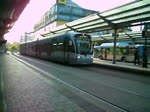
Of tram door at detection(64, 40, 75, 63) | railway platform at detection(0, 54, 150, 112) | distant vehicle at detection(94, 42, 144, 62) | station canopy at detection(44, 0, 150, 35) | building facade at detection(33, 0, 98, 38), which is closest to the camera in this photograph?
railway platform at detection(0, 54, 150, 112)

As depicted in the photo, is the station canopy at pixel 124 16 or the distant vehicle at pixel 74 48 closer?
the station canopy at pixel 124 16

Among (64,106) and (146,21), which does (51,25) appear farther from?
(64,106)

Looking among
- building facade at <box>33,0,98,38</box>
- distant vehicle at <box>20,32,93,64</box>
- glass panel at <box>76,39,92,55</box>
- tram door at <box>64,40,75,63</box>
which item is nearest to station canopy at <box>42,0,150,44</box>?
distant vehicle at <box>20,32,93,64</box>

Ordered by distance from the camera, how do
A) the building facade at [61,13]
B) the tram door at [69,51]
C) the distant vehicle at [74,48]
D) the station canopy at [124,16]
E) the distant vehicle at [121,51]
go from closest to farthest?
the station canopy at [124,16] < the distant vehicle at [74,48] < the tram door at [69,51] < the distant vehicle at [121,51] < the building facade at [61,13]

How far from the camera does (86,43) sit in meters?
17.6

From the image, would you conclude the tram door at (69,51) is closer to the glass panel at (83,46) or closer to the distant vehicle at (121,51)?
the glass panel at (83,46)

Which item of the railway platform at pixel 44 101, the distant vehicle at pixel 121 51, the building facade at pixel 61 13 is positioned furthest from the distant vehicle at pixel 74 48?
the building facade at pixel 61 13

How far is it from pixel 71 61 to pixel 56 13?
2486 inches

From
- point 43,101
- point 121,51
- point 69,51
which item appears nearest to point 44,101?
point 43,101

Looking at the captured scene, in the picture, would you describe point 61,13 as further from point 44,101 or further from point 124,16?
point 44,101

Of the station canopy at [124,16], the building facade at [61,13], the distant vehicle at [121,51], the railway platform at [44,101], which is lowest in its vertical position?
the railway platform at [44,101]

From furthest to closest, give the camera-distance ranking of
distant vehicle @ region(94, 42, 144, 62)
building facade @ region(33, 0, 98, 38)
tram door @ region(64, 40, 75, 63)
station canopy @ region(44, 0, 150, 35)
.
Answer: building facade @ region(33, 0, 98, 38)
distant vehicle @ region(94, 42, 144, 62)
tram door @ region(64, 40, 75, 63)
station canopy @ region(44, 0, 150, 35)

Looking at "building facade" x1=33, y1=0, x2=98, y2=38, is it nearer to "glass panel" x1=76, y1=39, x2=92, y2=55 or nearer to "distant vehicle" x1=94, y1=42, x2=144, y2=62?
"distant vehicle" x1=94, y1=42, x2=144, y2=62

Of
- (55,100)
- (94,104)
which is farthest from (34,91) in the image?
(94,104)
